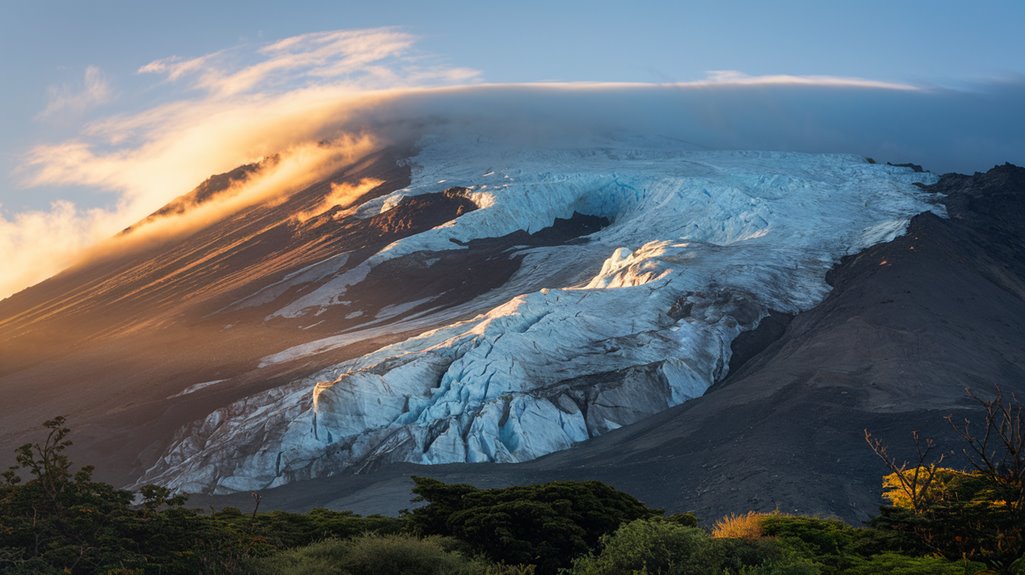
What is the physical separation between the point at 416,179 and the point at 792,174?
53494mm

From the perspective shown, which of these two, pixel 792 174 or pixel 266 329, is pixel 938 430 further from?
pixel 792 174

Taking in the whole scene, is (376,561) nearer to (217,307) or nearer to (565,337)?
(565,337)

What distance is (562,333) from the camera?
200ft

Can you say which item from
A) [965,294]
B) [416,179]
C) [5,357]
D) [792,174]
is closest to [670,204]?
[792,174]

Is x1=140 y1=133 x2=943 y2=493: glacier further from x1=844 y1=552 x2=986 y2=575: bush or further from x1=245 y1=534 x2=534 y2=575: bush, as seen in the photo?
x1=844 y1=552 x2=986 y2=575: bush

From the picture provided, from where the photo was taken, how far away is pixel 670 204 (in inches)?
4003

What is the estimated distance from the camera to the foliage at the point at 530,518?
19.0 m

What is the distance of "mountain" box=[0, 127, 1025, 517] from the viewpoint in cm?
4697

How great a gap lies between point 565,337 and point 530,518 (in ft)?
134

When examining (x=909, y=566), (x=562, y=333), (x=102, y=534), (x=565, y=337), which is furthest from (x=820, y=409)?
(x=102, y=534)

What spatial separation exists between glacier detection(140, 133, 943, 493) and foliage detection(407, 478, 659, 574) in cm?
2770

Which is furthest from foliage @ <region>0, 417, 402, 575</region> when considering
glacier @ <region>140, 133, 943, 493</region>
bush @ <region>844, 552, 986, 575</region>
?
glacier @ <region>140, 133, 943, 493</region>

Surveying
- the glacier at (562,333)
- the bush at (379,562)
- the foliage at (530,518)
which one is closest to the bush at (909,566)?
the foliage at (530,518)

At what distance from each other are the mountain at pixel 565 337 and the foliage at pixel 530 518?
1751 cm
